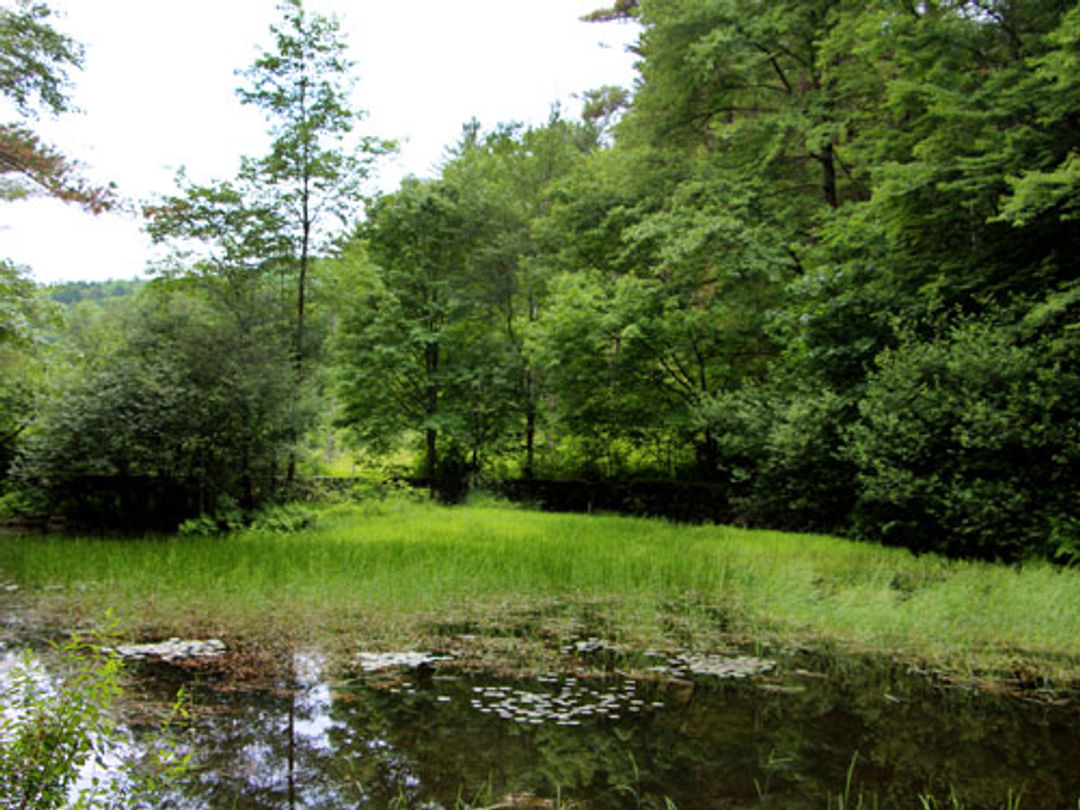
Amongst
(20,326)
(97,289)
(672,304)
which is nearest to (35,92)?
(20,326)

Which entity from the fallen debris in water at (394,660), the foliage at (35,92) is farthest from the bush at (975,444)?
A: the foliage at (35,92)

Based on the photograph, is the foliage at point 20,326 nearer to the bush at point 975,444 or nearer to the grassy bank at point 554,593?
the grassy bank at point 554,593

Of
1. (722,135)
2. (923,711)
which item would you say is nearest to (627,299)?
(722,135)

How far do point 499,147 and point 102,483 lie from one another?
18.4 metres

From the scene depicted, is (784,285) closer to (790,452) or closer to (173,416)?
(790,452)

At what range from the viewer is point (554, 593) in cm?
759

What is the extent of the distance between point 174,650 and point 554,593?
12.2 ft

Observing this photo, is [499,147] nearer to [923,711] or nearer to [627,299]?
[627,299]

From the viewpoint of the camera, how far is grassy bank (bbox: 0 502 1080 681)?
5754 mm

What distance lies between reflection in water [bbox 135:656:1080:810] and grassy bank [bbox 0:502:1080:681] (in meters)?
1.14

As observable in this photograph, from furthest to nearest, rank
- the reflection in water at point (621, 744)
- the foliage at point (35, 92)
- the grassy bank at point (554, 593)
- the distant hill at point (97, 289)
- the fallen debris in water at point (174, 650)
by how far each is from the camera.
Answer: the distant hill at point (97, 289)
the foliage at point (35, 92)
the grassy bank at point (554, 593)
the fallen debris in water at point (174, 650)
the reflection in water at point (621, 744)

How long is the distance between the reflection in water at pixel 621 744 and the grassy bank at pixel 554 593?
3.73 feet

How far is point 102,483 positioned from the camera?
1152cm

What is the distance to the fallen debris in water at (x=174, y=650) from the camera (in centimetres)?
499
